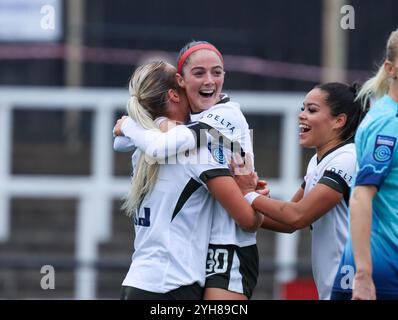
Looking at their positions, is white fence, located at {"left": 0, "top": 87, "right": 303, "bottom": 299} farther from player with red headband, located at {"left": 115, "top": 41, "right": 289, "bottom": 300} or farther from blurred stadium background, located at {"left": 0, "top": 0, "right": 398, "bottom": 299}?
player with red headband, located at {"left": 115, "top": 41, "right": 289, "bottom": 300}

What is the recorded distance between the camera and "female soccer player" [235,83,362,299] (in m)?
5.12

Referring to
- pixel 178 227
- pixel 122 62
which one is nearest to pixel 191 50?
pixel 178 227

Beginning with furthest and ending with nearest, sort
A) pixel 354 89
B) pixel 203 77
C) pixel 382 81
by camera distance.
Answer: pixel 354 89
pixel 203 77
pixel 382 81

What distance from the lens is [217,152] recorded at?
502 centimetres

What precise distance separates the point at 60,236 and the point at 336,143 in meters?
7.15

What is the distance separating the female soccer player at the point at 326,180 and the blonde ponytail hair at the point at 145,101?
1.48 feet

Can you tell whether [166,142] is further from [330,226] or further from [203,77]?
[330,226]

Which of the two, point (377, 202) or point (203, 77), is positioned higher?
point (203, 77)

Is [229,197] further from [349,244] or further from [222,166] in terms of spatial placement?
[349,244]

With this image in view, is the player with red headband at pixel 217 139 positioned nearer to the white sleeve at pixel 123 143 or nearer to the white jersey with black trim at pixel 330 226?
the white sleeve at pixel 123 143

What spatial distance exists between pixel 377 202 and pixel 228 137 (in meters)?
0.76

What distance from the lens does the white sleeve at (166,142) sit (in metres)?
4.95

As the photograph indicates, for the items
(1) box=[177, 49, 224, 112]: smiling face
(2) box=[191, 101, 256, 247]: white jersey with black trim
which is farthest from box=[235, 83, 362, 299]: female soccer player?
(1) box=[177, 49, 224, 112]: smiling face

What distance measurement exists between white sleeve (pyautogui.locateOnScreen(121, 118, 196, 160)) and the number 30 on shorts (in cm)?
49
